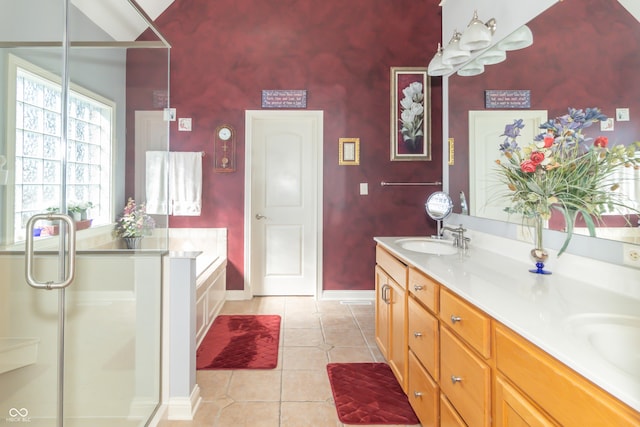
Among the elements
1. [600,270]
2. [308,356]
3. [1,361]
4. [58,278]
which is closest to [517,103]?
[600,270]

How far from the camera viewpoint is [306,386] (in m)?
2.06

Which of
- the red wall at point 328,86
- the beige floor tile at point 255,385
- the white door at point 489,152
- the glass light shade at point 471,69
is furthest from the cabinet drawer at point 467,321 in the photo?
the red wall at point 328,86

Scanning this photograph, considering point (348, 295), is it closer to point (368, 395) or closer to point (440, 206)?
point (440, 206)

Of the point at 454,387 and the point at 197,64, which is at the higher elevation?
the point at 197,64

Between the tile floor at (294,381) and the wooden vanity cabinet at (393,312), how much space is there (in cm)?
35

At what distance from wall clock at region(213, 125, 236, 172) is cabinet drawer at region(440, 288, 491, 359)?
9.40 feet

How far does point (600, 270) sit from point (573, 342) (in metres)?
0.71

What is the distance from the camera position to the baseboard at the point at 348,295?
3.73m

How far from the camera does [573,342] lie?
769 millimetres

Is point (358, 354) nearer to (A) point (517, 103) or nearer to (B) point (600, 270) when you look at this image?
(B) point (600, 270)

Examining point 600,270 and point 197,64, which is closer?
point 600,270

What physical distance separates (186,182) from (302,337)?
2.04 metres

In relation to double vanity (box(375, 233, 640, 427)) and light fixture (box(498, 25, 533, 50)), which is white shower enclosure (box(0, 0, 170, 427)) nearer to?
double vanity (box(375, 233, 640, 427))

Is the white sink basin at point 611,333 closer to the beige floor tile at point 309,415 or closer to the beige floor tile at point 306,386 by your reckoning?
the beige floor tile at point 309,415
